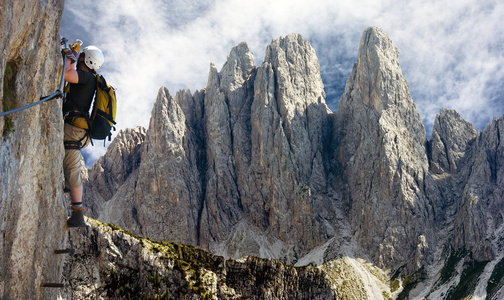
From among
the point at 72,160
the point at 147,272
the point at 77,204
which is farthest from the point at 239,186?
the point at 72,160

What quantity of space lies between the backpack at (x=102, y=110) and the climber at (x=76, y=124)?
250 mm

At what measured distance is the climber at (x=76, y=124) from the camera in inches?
551

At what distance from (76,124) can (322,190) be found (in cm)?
18262

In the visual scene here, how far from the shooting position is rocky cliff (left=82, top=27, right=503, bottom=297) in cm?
16538

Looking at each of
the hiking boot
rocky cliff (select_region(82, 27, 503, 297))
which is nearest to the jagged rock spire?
rocky cliff (select_region(82, 27, 503, 297))

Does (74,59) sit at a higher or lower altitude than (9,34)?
higher

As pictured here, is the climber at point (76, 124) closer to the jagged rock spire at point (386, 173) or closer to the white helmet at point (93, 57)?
the white helmet at point (93, 57)

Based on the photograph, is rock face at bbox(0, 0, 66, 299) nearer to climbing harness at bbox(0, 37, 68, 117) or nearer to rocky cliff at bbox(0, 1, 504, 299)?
climbing harness at bbox(0, 37, 68, 117)

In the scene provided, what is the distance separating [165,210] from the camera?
179 metres

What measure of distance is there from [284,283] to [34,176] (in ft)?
394

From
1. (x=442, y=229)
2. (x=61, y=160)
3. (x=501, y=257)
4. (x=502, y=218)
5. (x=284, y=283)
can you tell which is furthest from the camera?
(x=442, y=229)

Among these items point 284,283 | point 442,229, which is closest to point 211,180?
point 284,283

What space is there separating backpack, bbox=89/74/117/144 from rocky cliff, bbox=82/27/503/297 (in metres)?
156

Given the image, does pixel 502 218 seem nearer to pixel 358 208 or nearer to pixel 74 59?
pixel 358 208
